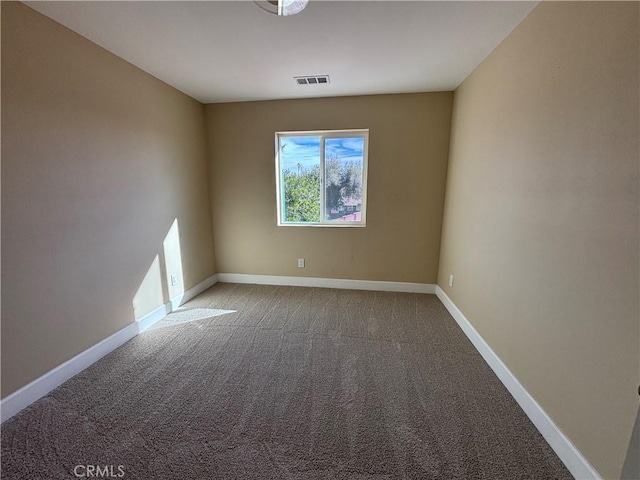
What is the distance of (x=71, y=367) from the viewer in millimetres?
1910

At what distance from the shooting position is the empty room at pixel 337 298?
4.11ft

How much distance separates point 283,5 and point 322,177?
2065 mm

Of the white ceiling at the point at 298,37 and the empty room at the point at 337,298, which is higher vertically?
the white ceiling at the point at 298,37

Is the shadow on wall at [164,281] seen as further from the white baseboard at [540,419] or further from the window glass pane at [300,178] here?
the white baseboard at [540,419]

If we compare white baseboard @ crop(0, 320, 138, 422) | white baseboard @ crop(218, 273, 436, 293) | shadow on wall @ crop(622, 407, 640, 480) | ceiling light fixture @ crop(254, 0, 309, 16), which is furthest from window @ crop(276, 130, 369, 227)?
shadow on wall @ crop(622, 407, 640, 480)

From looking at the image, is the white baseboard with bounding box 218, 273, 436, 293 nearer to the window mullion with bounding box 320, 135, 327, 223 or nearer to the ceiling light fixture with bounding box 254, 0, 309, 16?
the window mullion with bounding box 320, 135, 327, 223

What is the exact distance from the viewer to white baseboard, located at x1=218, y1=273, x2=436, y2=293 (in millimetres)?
3469

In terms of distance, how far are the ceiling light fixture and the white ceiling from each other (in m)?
0.17

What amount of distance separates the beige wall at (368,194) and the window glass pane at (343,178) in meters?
0.16

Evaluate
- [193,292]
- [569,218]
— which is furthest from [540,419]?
[193,292]

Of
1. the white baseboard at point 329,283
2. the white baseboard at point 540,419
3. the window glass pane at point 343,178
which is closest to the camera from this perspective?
the white baseboard at point 540,419

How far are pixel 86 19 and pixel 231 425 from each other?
8.71 ft

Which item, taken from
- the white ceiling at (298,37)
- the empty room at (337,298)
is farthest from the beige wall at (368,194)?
the white ceiling at (298,37)

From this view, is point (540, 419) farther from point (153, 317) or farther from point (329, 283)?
point (153, 317)
